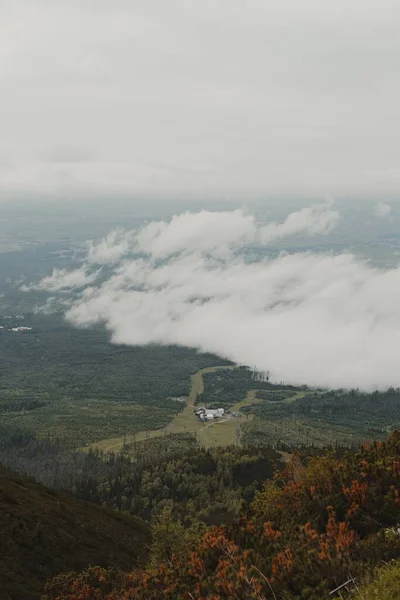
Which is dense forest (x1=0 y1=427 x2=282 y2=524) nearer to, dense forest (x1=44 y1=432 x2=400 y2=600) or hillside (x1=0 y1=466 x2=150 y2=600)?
hillside (x1=0 y1=466 x2=150 y2=600)

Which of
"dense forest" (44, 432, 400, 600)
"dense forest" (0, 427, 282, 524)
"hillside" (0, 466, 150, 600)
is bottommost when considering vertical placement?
"dense forest" (0, 427, 282, 524)

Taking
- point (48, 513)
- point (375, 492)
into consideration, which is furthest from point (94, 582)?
point (48, 513)

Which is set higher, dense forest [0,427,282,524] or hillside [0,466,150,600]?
hillside [0,466,150,600]

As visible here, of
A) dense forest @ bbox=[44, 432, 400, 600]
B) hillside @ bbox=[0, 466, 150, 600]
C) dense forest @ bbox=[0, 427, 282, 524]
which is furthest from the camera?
dense forest @ bbox=[0, 427, 282, 524]

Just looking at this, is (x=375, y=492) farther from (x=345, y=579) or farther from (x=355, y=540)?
(x=345, y=579)

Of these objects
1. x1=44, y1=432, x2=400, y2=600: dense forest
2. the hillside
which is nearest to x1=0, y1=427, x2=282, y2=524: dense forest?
the hillside

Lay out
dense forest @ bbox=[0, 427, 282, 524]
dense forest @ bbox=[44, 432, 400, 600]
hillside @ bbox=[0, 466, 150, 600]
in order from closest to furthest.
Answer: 1. dense forest @ bbox=[44, 432, 400, 600]
2. hillside @ bbox=[0, 466, 150, 600]
3. dense forest @ bbox=[0, 427, 282, 524]

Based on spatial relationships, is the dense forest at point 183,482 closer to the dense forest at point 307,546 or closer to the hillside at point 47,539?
the hillside at point 47,539

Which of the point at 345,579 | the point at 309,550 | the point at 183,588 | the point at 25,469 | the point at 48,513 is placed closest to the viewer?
the point at 345,579

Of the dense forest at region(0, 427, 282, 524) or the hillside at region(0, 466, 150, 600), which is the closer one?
the hillside at region(0, 466, 150, 600)
